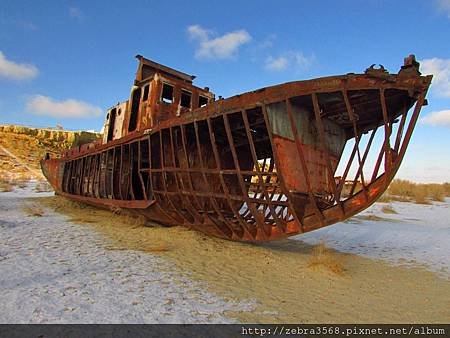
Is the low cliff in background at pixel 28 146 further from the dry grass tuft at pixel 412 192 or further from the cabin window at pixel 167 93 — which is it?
the dry grass tuft at pixel 412 192

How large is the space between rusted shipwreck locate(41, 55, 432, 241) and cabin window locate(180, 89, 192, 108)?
3cm

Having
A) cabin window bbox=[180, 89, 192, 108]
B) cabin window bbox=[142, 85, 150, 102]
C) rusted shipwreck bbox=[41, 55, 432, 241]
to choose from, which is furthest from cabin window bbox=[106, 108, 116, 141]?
cabin window bbox=[180, 89, 192, 108]

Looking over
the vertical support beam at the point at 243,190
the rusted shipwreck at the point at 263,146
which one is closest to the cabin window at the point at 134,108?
the rusted shipwreck at the point at 263,146

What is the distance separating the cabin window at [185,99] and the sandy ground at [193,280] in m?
3.80

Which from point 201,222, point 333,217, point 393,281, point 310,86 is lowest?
point 393,281

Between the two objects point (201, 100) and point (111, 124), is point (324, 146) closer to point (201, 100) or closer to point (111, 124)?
point (201, 100)

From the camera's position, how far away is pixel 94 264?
404 cm

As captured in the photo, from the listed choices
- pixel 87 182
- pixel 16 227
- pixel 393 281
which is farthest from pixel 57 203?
pixel 393 281

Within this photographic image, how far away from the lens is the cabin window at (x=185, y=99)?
27.9 feet

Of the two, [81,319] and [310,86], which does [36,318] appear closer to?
[81,319]

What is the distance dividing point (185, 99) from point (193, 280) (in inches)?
239

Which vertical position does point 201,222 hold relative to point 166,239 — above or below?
above

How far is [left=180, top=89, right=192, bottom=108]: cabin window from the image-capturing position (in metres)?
8.50

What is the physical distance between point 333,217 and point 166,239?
344 cm
